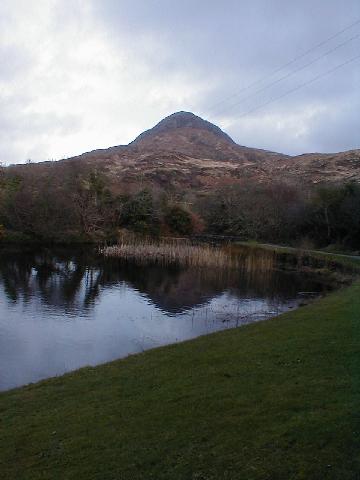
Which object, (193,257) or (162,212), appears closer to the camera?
(193,257)

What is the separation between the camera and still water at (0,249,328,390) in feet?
39.9

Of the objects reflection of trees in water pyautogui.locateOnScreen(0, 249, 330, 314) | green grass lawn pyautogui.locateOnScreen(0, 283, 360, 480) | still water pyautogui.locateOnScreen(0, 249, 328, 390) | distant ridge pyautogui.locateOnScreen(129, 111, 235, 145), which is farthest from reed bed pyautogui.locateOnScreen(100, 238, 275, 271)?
distant ridge pyautogui.locateOnScreen(129, 111, 235, 145)

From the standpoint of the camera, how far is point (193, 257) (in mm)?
32938

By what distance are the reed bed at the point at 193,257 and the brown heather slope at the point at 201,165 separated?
1839 centimetres

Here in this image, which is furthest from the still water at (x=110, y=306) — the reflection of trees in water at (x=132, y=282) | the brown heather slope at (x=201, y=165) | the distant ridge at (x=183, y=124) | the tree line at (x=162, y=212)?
the distant ridge at (x=183, y=124)

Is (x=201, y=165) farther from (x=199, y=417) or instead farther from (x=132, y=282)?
(x=199, y=417)

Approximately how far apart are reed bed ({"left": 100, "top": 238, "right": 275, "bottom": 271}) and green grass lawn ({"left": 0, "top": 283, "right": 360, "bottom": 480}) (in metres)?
22.0

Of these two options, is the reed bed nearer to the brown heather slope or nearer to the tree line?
the tree line

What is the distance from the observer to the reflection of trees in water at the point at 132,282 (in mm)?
19922

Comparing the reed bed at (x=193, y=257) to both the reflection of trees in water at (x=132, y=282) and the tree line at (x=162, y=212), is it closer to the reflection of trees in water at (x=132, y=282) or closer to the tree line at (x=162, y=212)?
the reflection of trees in water at (x=132, y=282)

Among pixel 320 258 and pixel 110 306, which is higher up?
pixel 320 258

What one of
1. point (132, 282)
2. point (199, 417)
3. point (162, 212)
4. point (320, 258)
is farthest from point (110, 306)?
point (162, 212)

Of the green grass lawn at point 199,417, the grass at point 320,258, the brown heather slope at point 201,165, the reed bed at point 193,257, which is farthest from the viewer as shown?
the brown heather slope at point 201,165

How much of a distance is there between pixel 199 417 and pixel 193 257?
2720 cm
